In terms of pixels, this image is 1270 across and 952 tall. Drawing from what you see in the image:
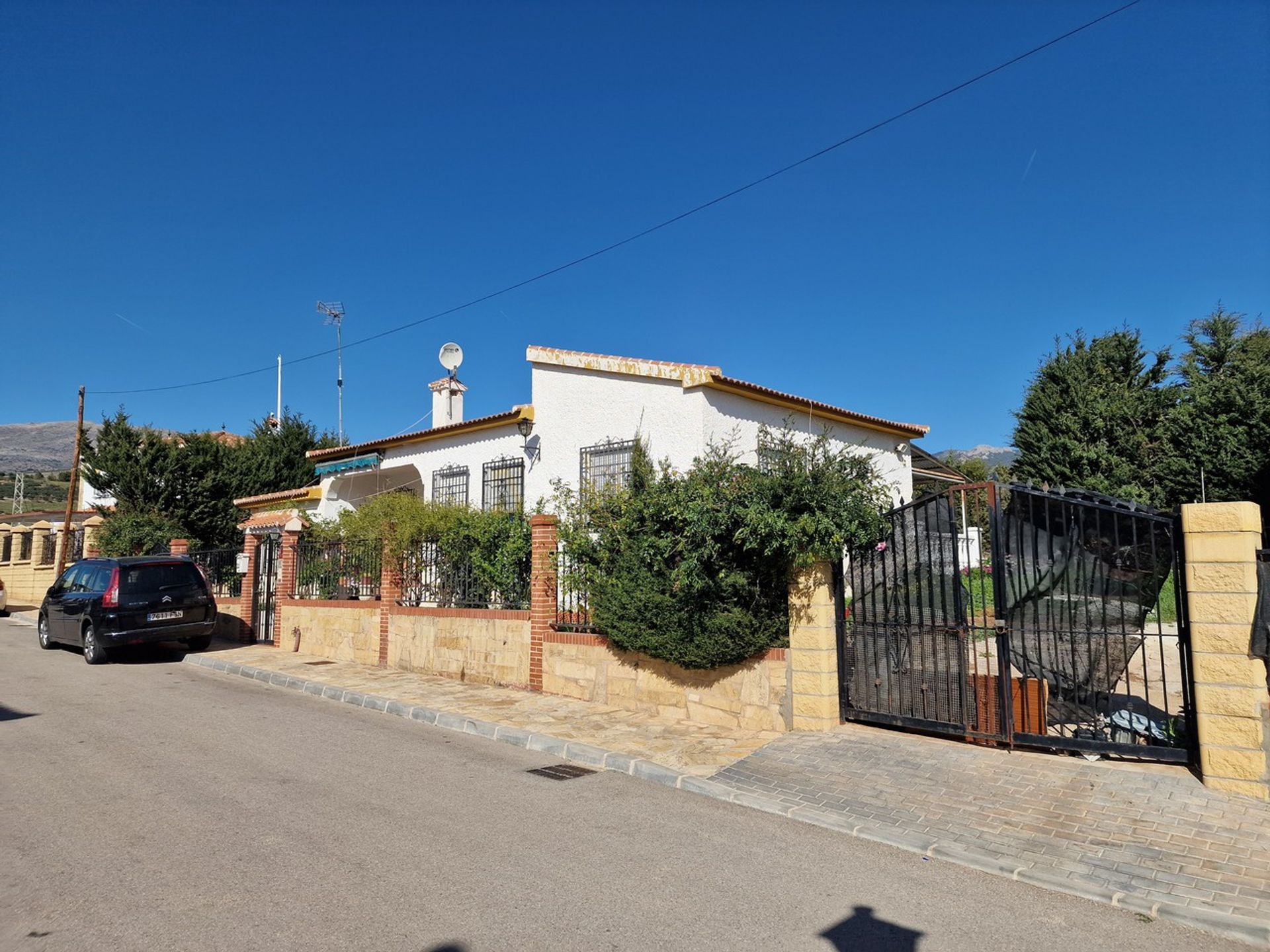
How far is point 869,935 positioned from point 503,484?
42.8ft

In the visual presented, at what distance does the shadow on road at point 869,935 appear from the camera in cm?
384

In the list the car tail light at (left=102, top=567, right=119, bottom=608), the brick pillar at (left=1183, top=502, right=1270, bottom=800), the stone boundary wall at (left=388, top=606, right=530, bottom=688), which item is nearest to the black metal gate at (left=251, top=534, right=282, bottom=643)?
the car tail light at (left=102, top=567, right=119, bottom=608)

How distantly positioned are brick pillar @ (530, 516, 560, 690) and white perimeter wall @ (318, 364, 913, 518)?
2.70m

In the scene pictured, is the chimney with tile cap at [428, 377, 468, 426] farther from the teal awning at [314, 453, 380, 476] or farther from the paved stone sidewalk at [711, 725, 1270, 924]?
the paved stone sidewalk at [711, 725, 1270, 924]

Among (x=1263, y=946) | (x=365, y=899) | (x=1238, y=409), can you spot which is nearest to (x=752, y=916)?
(x=365, y=899)

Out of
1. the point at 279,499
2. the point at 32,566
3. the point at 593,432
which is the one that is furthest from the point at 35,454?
the point at 593,432

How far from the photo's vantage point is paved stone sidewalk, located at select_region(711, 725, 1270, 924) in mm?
4586

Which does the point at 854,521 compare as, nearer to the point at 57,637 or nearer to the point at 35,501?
the point at 57,637

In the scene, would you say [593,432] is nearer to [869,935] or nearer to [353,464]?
[353,464]

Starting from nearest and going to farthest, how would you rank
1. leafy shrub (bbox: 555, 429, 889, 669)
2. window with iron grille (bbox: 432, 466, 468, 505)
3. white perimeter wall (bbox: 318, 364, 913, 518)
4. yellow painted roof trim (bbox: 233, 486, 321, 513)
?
leafy shrub (bbox: 555, 429, 889, 669), white perimeter wall (bbox: 318, 364, 913, 518), window with iron grille (bbox: 432, 466, 468, 505), yellow painted roof trim (bbox: 233, 486, 321, 513)

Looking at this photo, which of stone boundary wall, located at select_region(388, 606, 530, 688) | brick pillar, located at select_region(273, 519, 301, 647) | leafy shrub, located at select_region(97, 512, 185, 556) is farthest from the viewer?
leafy shrub, located at select_region(97, 512, 185, 556)

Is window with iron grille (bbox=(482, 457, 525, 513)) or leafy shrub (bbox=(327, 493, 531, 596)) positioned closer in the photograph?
leafy shrub (bbox=(327, 493, 531, 596))

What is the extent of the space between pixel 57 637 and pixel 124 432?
1281cm

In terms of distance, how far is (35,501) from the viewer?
70938 mm
